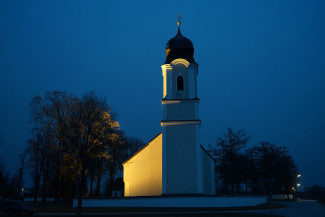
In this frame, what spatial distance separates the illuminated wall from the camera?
115 feet

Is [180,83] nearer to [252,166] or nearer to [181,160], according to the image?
[181,160]

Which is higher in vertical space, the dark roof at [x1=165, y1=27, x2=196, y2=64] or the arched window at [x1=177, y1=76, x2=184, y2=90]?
the dark roof at [x1=165, y1=27, x2=196, y2=64]

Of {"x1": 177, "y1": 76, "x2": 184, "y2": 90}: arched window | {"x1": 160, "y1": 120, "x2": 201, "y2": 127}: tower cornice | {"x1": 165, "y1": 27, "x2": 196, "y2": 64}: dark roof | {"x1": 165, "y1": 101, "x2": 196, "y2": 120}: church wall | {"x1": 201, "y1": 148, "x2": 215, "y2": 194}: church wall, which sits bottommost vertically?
{"x1": 201, "y1": 148, "x2": 215, "y2": 194}: church wall

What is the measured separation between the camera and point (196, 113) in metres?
33.3

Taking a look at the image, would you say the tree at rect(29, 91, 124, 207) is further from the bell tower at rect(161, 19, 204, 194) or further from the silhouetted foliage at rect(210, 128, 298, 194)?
the silhouetted foliage at rect(210, 128, 298, 194)

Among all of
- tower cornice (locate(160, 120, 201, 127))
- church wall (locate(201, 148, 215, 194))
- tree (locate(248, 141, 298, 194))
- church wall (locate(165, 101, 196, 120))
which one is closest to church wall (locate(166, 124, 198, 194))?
tower cornice (locate(160, 120, 201, 127))

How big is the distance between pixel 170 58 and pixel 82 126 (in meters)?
12.4

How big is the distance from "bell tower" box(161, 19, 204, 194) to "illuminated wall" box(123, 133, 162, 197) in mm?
3150

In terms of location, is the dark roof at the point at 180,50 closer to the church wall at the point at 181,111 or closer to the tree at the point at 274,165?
the church wall at the point at 181,111

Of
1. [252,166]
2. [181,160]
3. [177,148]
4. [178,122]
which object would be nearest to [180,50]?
[178,122]

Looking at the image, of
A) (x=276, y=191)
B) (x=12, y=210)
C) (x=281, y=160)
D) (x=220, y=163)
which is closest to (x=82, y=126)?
(x=12, y=210)

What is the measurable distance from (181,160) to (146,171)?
5.45 m

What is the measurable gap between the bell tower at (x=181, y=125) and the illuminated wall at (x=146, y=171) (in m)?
3.15

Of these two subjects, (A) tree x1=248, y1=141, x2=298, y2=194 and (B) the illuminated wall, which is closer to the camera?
(B) the illuminated wall
